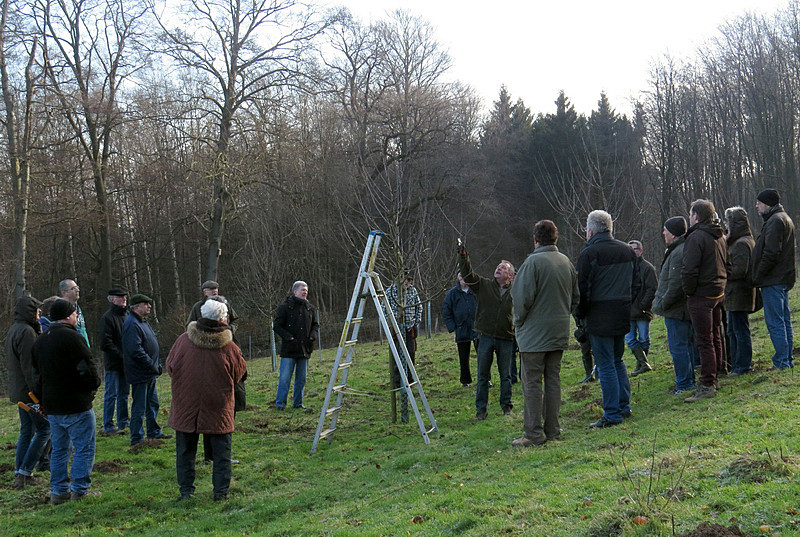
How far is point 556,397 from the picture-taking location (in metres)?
7.12

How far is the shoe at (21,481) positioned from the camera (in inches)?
296

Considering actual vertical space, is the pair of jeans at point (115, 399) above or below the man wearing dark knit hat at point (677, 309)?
below

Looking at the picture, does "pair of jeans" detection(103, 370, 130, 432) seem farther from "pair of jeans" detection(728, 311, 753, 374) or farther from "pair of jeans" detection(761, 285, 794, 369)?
"pair of jeans" detection(761, 285, 794, 369)

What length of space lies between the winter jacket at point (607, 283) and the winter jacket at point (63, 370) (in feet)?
16.8

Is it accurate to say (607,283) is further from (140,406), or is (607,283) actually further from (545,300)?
(140,406)

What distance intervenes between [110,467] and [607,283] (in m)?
6.07

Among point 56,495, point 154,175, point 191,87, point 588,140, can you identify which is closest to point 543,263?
point 56,495

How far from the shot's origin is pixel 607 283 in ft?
23.7

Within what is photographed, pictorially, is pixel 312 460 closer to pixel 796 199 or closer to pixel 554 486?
pixel 554 486

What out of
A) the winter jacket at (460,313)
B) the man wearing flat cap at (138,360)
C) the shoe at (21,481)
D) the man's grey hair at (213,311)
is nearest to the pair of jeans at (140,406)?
the man wearing flat cap at (138,360)

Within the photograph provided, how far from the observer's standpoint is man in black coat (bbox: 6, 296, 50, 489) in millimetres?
7512

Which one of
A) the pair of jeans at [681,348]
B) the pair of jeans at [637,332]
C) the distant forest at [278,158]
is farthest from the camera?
the distant forest at [278,158]

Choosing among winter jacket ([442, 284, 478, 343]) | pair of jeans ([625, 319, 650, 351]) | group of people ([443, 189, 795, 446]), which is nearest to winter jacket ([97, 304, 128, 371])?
group of people ([443, 189, 795, 446])

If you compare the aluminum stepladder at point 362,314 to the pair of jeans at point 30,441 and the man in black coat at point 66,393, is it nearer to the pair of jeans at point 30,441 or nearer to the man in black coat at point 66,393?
the man in black coat at point 66,393
